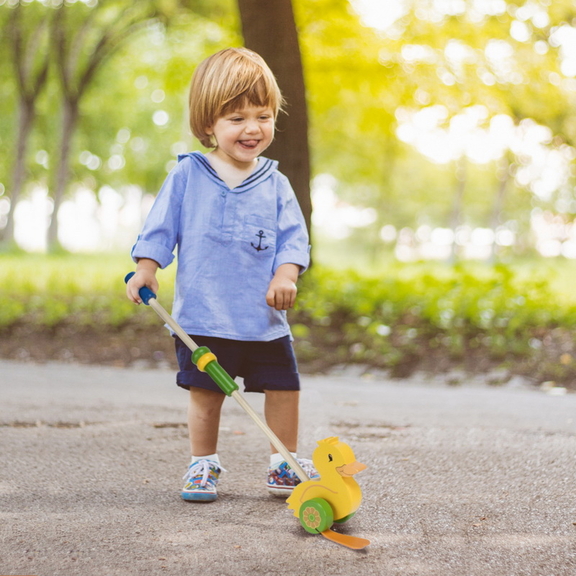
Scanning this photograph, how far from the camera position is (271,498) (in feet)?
7.86

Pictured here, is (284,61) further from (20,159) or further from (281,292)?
(20,159)

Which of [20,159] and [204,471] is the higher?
[20,159]

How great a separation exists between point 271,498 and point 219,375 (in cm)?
52

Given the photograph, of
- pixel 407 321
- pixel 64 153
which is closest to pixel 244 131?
pixel 407 321

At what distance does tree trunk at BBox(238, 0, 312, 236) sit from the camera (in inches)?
243

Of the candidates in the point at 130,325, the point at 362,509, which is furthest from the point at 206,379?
the point at 130,325

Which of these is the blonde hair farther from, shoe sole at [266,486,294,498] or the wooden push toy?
shoe sole at [266,486,294,498]

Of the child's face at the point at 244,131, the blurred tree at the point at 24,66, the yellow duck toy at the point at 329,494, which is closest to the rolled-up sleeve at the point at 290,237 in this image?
the child's face at the point at 244,131

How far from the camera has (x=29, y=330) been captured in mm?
6695

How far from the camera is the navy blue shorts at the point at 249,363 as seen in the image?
2.46 m

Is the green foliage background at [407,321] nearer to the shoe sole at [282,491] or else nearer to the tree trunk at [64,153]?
the shoe sole at [282,491]

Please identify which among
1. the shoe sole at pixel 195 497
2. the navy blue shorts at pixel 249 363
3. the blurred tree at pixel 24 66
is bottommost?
the shoe sole at pixel 195 497

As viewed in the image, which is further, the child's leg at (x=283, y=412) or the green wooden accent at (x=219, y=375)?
the child's leg at (x=283, y=412)

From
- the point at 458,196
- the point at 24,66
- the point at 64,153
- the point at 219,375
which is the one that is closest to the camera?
the point at 219,375
